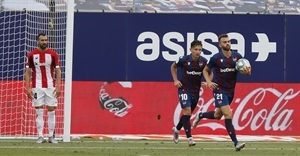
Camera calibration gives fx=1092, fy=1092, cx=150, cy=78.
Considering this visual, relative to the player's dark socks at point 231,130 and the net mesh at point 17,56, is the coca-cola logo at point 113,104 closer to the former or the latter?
the net mesh at point 17,56

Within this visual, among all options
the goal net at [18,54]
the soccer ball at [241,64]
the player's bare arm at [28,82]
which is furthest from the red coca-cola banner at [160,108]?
the soccer ball at [241,64]

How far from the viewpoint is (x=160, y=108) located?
22.9 m

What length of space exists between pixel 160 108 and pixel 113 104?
0.99 meters

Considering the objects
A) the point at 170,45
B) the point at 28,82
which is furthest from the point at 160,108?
the point at 28,82

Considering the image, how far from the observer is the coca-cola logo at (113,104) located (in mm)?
22812

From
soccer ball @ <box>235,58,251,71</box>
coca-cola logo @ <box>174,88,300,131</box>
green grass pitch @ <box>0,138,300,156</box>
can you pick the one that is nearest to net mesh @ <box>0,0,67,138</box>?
green grass pitch @ <box>0,138,300,156</box>

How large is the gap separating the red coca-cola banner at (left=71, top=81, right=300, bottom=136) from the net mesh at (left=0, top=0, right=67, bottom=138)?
1.17 m

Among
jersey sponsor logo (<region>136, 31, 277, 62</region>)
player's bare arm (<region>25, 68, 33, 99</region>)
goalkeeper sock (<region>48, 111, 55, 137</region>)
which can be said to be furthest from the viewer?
jersey sponsor logo (<region>136, 31, 277, 62</region>)

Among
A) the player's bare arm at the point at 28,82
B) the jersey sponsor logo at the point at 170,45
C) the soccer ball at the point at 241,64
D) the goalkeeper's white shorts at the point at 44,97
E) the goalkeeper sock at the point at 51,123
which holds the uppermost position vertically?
the jersey sponsor logo at the point at 170,45

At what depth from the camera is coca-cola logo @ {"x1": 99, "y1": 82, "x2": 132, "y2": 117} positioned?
74.8 feet

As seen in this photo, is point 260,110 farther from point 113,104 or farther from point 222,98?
point 222,98

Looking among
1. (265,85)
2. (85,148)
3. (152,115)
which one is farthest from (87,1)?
(85,148)

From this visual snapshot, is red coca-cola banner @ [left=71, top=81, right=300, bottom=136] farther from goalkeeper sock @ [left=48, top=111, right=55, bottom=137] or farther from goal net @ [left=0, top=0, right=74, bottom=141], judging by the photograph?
goalkeeper sock @ [left=48, top=111, right=55, bottom=137]

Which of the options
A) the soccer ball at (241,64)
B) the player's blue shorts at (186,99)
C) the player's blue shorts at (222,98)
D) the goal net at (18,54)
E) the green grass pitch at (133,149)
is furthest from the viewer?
the goal net at (18,54)
